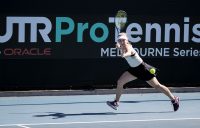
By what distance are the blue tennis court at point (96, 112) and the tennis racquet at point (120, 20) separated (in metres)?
1.48

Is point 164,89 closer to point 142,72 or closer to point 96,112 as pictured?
point 142,72

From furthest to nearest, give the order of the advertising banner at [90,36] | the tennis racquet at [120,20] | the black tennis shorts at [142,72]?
the tennis racquet at [120,20] < the advertising banner at [90,36] < the black tennis shorts at [142,72]

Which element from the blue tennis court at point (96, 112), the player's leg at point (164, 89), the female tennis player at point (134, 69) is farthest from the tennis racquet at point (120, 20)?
the player's leg at point (164, 89)

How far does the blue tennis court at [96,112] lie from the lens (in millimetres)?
11367

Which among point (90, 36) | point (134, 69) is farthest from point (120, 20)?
point (134, 69)

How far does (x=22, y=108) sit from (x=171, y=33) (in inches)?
164

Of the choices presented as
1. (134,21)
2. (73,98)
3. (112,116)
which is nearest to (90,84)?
(73,98)

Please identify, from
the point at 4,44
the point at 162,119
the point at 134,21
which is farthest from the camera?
the point at 134,21

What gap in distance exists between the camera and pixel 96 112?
1266 centimetres

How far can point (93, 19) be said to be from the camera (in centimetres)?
1475

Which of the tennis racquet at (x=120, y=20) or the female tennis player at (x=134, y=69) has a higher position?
the tennis racquet at (x=120, y=20)

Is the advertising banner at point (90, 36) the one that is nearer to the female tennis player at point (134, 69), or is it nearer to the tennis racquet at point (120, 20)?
the tennis racquet at point (120, 20)

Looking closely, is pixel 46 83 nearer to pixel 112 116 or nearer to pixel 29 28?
pixel 29 28

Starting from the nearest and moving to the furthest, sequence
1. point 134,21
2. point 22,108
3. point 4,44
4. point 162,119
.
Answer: point 162,119, point 22,108, point 4,44, point 134,21
